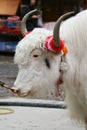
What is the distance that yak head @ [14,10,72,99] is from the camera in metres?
5.62

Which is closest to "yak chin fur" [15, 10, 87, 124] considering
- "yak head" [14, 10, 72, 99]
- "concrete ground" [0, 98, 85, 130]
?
"yak head" [14, 10, 72, 99]

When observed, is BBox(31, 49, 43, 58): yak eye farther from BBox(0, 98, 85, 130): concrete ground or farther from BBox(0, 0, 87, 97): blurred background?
BBox(0, 0, 87, 97): blurred background

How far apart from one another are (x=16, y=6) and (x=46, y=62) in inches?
544

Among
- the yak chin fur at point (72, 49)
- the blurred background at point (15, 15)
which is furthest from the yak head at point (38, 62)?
the blurred background at point (15, 15)

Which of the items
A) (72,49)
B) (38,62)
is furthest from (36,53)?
(72,49)

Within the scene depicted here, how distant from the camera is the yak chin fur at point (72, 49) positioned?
5621 millimetres

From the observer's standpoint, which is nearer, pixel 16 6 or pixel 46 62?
pixel 46 62

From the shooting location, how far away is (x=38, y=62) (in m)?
5.70

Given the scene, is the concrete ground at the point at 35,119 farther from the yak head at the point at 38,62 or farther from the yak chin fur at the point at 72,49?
the yak head at the point at 38,62

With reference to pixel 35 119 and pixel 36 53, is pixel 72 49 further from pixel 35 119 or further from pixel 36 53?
pixel 35 119

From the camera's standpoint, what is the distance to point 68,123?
7816 millimetres

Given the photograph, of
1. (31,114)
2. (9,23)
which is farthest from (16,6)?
(31,114)

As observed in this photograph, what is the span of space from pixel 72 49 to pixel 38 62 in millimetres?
420

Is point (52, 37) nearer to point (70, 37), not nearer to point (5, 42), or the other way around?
point (70, 37)
